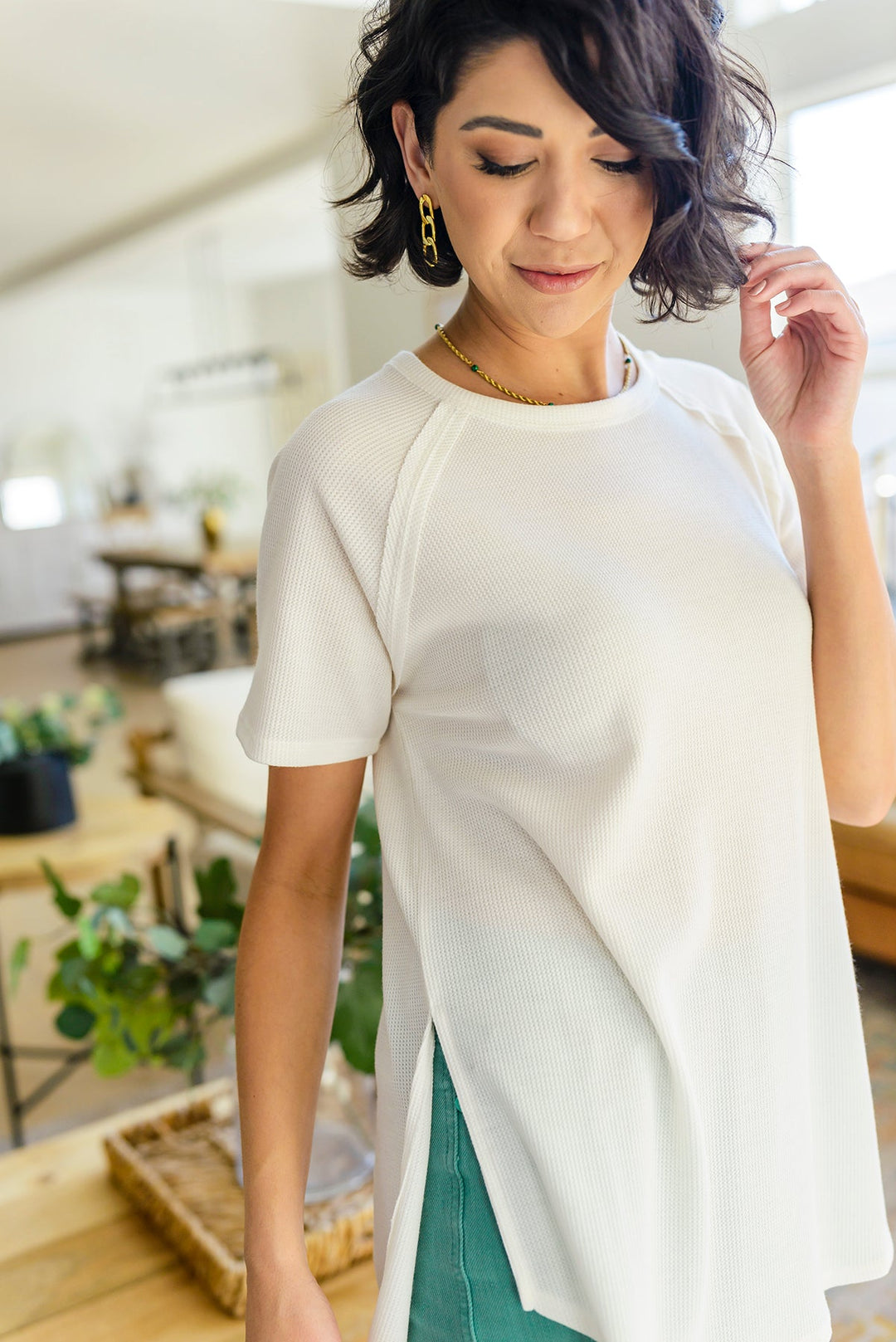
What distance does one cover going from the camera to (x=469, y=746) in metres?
0.74

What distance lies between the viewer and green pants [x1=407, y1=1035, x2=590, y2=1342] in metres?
0.73

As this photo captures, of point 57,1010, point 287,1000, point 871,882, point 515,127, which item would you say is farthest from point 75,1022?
point 57,1010

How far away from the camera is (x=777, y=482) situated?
854mm

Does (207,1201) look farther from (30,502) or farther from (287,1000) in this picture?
(30,502)

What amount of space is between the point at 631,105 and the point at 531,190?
72mm

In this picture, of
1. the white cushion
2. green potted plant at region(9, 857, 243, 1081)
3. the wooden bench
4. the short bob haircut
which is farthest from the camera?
the white cushion

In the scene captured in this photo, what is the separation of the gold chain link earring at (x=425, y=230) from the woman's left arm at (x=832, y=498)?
208mm

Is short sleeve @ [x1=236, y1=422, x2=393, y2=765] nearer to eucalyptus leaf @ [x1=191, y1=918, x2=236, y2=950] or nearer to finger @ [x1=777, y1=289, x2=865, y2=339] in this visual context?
finger @ [x1=777, y1=289, x2=865, y2=339]

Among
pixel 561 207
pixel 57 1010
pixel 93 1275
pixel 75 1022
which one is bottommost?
pixel 57 1010

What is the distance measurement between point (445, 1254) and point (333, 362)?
1100 cm

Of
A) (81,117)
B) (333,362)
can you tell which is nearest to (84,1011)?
(81,117)

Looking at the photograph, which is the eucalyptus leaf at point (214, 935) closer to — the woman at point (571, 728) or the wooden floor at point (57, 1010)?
the wooden floor at point (57, 1010)

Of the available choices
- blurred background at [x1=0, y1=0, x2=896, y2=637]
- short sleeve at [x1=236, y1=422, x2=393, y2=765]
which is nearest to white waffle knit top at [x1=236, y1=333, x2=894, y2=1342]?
short sleeve at [x1=236, y1=422, x2=393, y2=765]

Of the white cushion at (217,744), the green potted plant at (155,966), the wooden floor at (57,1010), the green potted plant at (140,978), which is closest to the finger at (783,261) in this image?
the green potted plant at (155,966)
